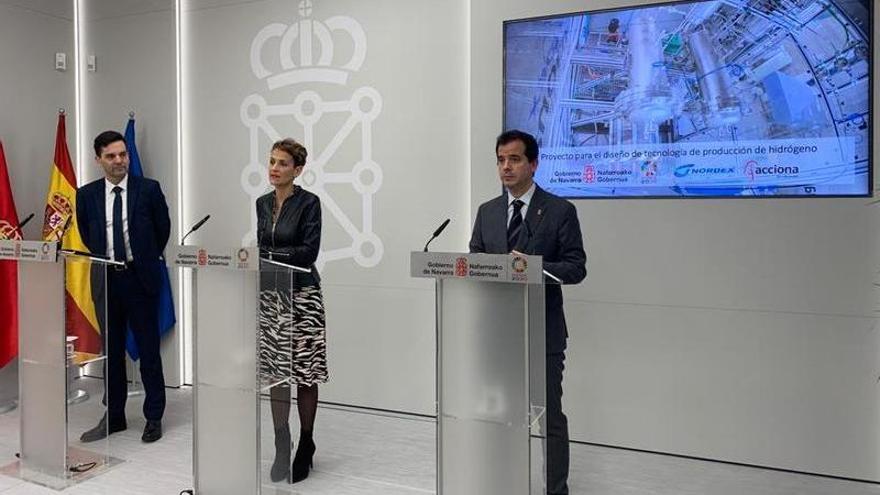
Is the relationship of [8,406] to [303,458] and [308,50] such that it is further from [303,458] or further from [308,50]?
[308,50]

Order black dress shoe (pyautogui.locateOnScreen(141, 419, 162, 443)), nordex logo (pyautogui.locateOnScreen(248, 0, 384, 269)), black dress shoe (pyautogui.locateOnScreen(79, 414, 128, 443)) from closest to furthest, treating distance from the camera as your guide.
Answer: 1. black dress shoe (pyautogui.locateOnScreen(79, 414, 128, 443))
2. black dress shoe (pyautogui.locateOnScreen(141, 419, 162, 443))
3. nordex logo (pyautogui.locateOnScreen(248, 0, 384, 269))

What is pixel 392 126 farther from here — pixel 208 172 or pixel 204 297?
pixel 204 297

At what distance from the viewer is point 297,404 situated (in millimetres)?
3156

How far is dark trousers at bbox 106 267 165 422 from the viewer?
3.88 meters

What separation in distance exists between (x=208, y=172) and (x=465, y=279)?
3256 millimetres

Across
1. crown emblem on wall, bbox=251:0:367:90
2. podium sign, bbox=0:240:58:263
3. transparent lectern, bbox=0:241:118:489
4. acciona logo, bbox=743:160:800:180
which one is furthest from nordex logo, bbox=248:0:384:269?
acciona logo, bbox=743:160:800:180

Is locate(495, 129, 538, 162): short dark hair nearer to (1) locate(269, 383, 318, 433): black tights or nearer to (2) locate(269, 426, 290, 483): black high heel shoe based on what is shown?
(1) locate(269, 383, 318, 433): black tights

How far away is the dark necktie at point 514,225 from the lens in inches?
115

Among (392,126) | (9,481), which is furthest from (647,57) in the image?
(9,481)

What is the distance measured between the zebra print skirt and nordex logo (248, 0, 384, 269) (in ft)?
3.83

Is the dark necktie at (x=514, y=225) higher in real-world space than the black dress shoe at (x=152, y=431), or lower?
higher

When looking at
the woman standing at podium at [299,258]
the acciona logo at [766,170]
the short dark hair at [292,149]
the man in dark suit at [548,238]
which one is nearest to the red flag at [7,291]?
the woman standing at podium at [299,258]

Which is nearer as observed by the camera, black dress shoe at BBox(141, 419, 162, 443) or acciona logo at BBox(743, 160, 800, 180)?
acciona logo at BBox(743, 160, 800, 180)

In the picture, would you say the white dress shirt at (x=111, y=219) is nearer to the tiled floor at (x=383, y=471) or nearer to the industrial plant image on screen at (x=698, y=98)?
the tiled floor at (x=383, y=471)
